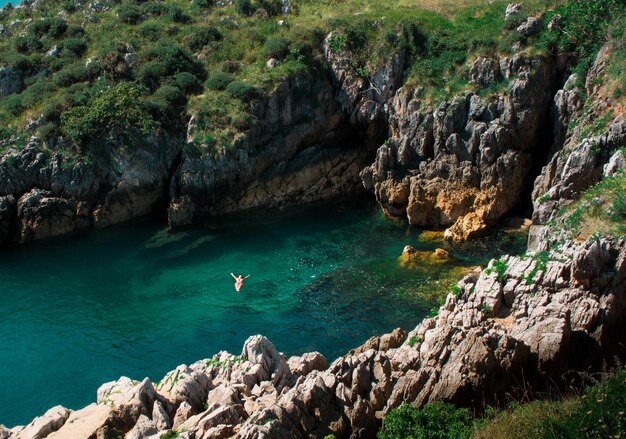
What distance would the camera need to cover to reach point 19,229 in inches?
1914

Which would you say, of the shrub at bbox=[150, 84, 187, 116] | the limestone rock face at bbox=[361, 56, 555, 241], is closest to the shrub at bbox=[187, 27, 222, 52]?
the shrub at bbox=[150, 84, 187, 116]

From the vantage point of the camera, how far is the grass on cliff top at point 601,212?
28223mm

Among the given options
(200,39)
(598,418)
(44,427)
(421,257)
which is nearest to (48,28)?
(200,39)

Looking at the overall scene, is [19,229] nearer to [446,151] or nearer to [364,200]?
[364,200]

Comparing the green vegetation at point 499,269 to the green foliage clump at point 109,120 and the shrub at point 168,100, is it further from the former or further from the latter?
the shrub at point 168,100

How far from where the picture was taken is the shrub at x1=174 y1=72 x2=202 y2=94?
174ft

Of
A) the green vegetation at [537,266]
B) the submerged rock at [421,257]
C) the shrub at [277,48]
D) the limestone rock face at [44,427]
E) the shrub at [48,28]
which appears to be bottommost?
the submerged rock at [421,257]

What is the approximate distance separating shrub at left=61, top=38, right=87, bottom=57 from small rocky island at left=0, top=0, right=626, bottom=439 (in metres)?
0.16

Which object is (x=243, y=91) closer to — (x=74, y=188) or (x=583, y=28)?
(x=74, y=188)

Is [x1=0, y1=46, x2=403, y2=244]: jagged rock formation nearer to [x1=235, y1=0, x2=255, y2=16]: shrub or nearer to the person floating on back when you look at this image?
the person floating on back

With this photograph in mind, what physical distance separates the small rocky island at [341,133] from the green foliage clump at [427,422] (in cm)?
393

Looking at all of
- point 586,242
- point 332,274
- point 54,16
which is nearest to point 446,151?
point 332,274

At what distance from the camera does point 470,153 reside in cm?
4425

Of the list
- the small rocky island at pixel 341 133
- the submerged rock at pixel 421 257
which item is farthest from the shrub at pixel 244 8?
the submerged rock at pixel 421 257
